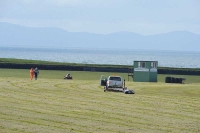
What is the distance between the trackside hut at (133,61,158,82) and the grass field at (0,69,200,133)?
43.8 feet

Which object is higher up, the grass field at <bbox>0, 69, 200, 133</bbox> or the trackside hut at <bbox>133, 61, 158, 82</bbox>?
the trackside hut at <bbox>133, 61, 158, 82</bbox>

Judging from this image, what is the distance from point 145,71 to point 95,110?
30169 mm

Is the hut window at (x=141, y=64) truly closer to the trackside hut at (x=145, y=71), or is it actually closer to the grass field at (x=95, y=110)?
the trackside hut at (x=145, y=71)

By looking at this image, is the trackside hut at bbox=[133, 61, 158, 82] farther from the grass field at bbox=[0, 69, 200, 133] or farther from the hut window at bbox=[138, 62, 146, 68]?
the grass field at bbox=[0, 69, 200, 133]

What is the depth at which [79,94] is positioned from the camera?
4306cm

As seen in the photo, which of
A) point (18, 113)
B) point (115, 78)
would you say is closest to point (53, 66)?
point (115, 78)

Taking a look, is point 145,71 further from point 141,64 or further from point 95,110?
point 95,110

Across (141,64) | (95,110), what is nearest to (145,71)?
(141,64)

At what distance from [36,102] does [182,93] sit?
1428 centimetres

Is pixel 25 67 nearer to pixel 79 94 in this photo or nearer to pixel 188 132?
pixel 79 94

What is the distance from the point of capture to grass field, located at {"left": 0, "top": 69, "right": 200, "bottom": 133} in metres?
26.0

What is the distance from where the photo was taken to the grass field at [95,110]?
2605 cm

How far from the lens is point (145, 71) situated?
204 ft

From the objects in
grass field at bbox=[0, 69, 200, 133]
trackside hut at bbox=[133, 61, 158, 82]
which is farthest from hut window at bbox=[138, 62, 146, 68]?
grass field at bbox=[0, 69, 200, 133]
